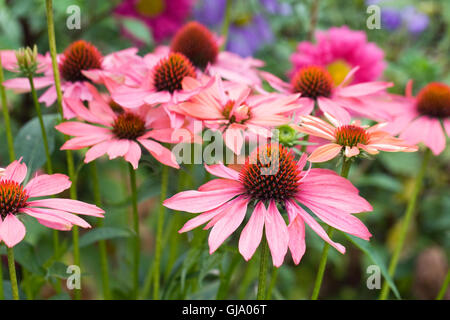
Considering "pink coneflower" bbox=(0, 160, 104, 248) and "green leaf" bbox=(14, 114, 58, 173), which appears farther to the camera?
"green leaf" bbox=(14, 114, 58, 173)

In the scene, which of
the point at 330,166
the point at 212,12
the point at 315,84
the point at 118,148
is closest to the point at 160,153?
the point at 118,148

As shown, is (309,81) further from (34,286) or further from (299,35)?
(299,35)

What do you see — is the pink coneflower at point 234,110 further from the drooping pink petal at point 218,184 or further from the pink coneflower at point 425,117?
the pink coneflower at point 425,117

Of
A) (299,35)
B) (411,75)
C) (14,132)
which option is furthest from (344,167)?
(299,35)

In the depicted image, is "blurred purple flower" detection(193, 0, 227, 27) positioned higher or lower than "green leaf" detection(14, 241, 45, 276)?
higher

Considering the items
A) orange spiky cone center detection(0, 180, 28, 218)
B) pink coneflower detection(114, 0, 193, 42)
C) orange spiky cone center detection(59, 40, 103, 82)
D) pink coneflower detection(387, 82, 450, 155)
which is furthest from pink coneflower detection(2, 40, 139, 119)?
pink coneflower detection(114, 0, 193, 42)

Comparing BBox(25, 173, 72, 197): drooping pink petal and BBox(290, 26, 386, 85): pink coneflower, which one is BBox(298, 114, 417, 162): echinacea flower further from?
BBox(290, 26, 386, 85): pink coneflower
